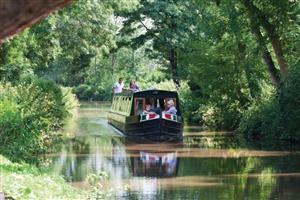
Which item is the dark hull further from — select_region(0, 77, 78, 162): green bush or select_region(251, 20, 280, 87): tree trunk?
select_region(0, 77, 78, 162): green bush

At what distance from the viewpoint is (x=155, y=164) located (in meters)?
18.3

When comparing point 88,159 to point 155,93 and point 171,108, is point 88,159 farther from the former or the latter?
point 155,93

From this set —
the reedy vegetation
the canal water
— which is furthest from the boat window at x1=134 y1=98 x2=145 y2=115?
the reedy vegetation

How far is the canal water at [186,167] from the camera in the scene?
44.1 ft

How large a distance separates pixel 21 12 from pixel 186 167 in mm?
14482

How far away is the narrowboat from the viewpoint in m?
27.1

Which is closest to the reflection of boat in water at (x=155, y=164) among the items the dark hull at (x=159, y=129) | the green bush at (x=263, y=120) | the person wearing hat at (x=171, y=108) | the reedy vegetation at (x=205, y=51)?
the reedy vegetation at (x=205, y=51)

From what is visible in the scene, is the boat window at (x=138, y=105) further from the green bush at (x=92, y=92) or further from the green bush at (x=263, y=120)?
the green bush at (x=92, y=92)

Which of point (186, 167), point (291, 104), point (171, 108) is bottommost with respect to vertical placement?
point (186, 167)

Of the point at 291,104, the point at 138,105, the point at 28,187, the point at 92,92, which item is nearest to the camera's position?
the point at 28,187

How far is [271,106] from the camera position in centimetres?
2470

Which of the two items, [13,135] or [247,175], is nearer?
[247,175]

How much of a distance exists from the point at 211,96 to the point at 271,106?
691 centimetres

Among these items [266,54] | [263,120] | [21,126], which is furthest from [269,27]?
[21,126]
